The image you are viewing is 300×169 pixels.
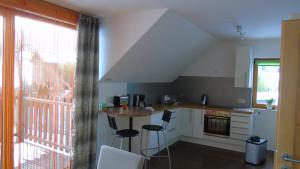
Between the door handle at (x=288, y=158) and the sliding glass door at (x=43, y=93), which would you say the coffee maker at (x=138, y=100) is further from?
the door handle at (x=288, y=158)

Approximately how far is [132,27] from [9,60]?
5.38ft

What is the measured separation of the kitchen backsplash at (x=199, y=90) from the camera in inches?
197

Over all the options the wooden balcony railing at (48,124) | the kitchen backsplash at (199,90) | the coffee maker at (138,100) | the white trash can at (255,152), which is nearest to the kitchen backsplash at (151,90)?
the kitchen backsplash at (199,90)

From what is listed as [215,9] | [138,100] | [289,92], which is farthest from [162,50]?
[289,92]

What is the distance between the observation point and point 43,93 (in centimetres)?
291

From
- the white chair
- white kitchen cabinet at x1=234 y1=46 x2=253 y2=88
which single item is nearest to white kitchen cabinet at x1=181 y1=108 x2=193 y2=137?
white kitchen cabinet at x1=234 y1=46 x2=253 y2=88

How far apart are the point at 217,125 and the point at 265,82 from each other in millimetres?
1439

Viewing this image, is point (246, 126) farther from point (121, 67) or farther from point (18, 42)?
point (18, 42)

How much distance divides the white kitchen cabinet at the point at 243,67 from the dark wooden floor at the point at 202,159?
4.86ft

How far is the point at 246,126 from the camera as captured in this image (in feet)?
14.6

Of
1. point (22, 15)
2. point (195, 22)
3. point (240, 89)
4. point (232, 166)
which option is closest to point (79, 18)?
point (22, 15)

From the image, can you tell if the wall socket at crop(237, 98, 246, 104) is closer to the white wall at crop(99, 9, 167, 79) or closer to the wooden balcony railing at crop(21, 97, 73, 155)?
the white wall at crop(99, 9, 167, 79)

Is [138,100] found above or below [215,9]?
below

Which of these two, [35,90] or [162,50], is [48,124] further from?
[162,50]
